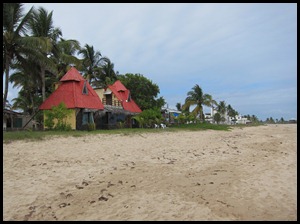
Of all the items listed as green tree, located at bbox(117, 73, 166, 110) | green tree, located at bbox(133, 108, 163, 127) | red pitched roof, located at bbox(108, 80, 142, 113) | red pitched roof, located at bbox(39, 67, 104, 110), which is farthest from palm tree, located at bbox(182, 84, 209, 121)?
red pitched roof, located at bbox(39, 67, 104, 110)

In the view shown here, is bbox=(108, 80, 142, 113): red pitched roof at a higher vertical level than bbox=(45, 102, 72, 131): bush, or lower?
higher

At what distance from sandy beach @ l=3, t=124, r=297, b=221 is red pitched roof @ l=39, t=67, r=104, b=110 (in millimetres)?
11197

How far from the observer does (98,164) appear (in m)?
7.75

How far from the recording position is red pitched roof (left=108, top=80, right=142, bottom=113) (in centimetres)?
2867

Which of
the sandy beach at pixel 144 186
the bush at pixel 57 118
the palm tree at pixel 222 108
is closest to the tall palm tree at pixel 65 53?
the bush at pixel 57 118

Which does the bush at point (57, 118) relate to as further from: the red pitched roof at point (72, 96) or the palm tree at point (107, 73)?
the palm tree at point (107, 73)

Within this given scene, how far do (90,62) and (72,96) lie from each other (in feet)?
35.4

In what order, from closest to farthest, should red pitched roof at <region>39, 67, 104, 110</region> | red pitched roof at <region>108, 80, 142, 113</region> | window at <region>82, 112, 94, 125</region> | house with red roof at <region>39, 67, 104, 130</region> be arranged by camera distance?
house with red roof at <region>39, 67, 104, 130</region>, red pitched roof at <region>39, 67, 104, 110</region>, window at <region>82, 112, 94, 125</region>, red pitched roof at <region>108, 80, 142, 113</region>

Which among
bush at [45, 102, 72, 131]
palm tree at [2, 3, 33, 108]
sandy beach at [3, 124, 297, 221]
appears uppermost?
palm tree at [2, 3, 33, 108]

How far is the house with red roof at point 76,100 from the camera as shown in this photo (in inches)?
786

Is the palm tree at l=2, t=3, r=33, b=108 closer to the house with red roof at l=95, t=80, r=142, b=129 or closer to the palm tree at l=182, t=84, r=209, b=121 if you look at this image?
the house with red roof at l=95, t=80, r=142, b=129

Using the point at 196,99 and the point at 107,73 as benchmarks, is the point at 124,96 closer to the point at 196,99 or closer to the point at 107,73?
the point at 107,73

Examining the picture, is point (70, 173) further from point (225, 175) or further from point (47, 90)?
point (47, 90)

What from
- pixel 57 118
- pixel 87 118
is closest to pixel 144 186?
pixel 57 118
